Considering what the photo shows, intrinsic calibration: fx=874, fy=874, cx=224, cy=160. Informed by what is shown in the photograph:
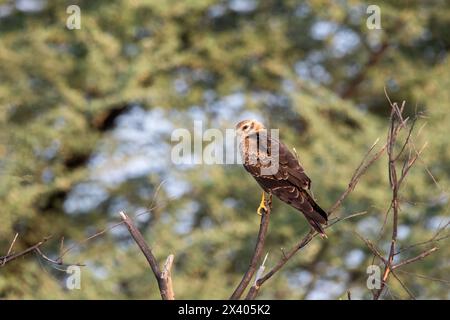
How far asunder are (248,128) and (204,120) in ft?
12.6

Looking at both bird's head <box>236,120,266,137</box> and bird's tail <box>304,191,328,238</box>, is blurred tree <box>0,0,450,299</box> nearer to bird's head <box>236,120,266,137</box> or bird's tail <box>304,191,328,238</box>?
bird's head <box>236,120,266,137</box>

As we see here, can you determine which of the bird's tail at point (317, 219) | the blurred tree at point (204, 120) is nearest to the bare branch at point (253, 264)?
the bird's tail at point (317, 219)

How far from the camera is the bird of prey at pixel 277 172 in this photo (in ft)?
14.7

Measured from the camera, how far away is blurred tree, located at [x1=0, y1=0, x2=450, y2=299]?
8422 millimetres

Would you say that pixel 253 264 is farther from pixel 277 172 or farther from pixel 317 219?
pixel 277 172

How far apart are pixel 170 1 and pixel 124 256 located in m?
2.91

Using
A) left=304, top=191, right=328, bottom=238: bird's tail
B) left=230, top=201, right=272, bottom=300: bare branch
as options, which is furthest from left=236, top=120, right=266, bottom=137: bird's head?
left=230, top=201, right=272, bottom=300: bare branch

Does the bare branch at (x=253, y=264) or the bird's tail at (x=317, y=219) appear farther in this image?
the bird's tail at (x=317, y=219)

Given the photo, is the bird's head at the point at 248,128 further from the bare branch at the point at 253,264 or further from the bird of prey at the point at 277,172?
the bare branch at the point at 253,264

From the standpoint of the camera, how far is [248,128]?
573 centimetres

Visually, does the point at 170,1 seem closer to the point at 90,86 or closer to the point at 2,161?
the point at 90,86

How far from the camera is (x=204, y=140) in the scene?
884 cm

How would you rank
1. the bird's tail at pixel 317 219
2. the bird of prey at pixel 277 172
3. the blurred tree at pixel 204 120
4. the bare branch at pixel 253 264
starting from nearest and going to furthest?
the bare branch at pixel 253 264 → the bird's tail at pixel 317 219 → the bird of prey at pixel 277 172 → the blurred tree at pixel 204 120
